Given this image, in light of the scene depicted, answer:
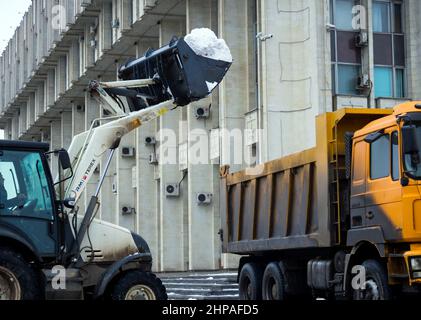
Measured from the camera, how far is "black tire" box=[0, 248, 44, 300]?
33.3ft

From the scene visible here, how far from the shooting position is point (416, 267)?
10695mm

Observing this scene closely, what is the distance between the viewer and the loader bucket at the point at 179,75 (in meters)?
12.5

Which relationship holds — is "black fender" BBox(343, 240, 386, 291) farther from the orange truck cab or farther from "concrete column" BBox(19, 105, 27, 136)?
"concrete column" BBox(19, 105, 27, 136)

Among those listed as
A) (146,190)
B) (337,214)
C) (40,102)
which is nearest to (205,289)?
(337,214)

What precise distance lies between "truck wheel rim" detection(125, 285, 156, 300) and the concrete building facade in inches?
291

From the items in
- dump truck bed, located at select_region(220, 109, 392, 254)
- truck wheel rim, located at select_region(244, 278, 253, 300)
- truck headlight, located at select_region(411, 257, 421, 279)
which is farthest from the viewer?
truck wheel rim, located at select_region(244, 278, 253, 300)

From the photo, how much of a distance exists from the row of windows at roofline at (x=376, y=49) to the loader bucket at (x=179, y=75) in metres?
16.3

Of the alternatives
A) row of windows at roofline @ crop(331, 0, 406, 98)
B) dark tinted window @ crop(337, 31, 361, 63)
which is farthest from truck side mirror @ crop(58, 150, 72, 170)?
dark tinted window @ crop(337, 31, 361, 63)

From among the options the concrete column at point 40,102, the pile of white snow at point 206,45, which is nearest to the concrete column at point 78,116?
the concrete column at point 40,102

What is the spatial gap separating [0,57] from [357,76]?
53262 millimetres

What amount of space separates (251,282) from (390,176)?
18.3 feet

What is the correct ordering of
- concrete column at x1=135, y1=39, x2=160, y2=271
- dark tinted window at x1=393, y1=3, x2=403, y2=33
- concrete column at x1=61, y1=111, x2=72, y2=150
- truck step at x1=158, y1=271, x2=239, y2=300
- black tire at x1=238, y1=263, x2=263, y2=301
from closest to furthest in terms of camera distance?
1. black tire at x1=238, y1=263, x2=263, y2=301
2. truck step at x1=158, y1=271, x2=239, y2=300
3. dark tinted window at x1=393, y1=3, x2=403, y2=33
4. concrete column at x1=135, y1=39, x2=160, y2=271
5. concrete column at x1=61, y1=111, x2=72, y2=150

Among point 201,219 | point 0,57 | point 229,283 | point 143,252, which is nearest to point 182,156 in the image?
point 201,219

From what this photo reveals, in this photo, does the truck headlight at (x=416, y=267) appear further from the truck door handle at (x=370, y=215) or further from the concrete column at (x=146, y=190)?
the concrete column at (x=146, y=190)
